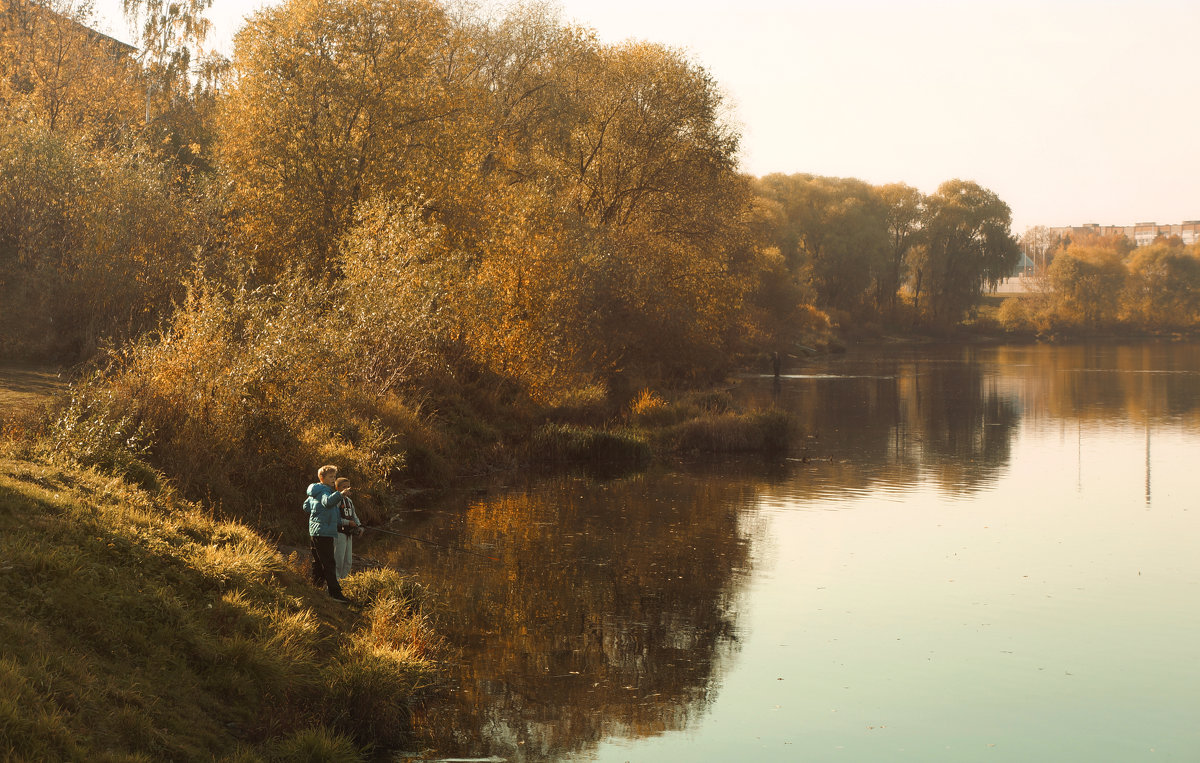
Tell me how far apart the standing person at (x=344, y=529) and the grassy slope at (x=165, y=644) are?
876 millimetres

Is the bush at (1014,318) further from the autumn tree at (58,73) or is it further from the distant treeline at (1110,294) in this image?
the autumn tree at (58,73)

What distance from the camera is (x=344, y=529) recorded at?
17.0m

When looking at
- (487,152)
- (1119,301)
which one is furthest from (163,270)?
(1119,301)

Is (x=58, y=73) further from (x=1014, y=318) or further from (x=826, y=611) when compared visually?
(x=1014, y=318)

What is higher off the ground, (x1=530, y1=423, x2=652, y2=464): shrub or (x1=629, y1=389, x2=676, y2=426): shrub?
(x1=629, y1=389, x2=676, y2=426): shrub

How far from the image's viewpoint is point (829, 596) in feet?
72.9

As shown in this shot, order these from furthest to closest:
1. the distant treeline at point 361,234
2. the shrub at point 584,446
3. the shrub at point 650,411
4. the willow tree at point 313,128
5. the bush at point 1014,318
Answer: the bush at point 1014,318, the shrub at point 650,411, the willow tree at point 313,128, the shrub at point 584,446, the distant treeline at point 361,234

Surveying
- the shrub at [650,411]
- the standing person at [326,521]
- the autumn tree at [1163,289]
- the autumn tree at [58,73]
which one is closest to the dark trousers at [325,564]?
the standing person at [326,521]

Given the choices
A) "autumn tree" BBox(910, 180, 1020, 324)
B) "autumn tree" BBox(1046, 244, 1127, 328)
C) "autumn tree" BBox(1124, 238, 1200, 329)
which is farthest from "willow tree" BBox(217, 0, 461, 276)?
"autumn tree" BBox(1124, 238, 1200, 329)

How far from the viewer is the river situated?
15039 millimetres

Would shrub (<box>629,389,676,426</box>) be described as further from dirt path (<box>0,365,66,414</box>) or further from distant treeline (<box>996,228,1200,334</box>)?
distant treeline (<box>996,228,1200,334</box>)

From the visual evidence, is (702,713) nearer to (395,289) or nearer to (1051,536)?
(1051,536)

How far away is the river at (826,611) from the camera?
15.0 meters

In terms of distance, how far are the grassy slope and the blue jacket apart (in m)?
0.79
